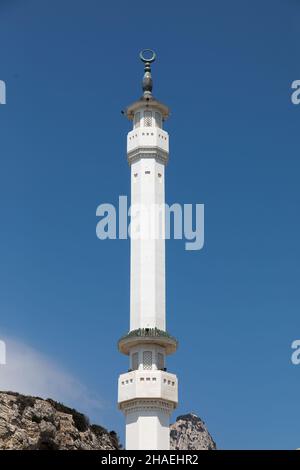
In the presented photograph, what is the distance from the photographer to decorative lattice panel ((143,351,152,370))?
178 feet

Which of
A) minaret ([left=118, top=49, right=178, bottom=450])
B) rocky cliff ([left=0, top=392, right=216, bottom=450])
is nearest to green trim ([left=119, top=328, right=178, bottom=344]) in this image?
minaret ([left=118, top=49, right=178, bottom=450])

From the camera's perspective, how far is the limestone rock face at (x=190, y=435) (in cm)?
17025

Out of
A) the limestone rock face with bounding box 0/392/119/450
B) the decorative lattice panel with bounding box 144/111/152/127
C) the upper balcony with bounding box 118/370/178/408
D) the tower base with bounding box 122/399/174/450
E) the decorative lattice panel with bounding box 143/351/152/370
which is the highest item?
the decorative lattice panel with bounding box 144/111/152/127

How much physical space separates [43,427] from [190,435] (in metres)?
74.6

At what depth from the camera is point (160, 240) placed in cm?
5797

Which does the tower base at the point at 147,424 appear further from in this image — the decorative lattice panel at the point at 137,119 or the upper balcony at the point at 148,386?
the decorative lattice panel at the point at 137,119

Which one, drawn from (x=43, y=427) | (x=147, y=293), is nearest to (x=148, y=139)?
(x=147, y=293)

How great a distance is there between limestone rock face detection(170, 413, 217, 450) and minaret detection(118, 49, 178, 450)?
117 m

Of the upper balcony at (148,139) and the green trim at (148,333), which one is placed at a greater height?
the upper balcony at (148,139)

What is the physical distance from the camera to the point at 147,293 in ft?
186

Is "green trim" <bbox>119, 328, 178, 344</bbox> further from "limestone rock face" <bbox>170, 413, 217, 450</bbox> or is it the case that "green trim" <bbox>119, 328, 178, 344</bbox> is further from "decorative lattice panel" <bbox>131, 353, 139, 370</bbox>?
"limestone rock face" <bbox>170, 413, 217, 450</bbox>

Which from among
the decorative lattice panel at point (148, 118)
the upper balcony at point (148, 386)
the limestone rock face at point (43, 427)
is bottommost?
the upper balcony at point (148, 386)

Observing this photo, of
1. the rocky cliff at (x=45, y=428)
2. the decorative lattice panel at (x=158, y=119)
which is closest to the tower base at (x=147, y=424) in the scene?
the decorative lattice panel at (x=158, y=119)

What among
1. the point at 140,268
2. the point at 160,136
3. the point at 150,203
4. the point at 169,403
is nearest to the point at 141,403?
the point at 169,403
